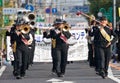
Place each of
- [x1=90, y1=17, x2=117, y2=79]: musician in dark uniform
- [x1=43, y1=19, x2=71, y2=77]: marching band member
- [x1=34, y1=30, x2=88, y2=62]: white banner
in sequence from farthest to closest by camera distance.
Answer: [x1=34, y1=30, x2=88, y2=62]: white banner
[x1=43, y1=19, x2=71, y2=77]: marching band member
[x1=90, y1=17, x2=117, y2=79]: musician in dark uniform

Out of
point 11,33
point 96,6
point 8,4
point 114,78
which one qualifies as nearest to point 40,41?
point 11,33

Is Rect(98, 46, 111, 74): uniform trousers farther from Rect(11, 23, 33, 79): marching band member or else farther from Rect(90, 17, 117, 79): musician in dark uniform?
Rect(11, 23, 33, 79): marching band member

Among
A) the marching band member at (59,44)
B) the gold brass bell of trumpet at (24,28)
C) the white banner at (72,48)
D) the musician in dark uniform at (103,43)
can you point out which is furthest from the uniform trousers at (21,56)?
the white banner at (72,48)

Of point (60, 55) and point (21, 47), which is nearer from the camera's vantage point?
point (21, 47)

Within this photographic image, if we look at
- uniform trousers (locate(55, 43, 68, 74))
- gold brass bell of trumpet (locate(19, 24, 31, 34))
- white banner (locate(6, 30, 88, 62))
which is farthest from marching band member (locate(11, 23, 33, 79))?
white banner (locate(6, 30, 88, 62))

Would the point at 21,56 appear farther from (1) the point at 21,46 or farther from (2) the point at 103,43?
(2) the point at 103,43

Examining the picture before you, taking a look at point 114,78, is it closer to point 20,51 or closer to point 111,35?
point 111,35

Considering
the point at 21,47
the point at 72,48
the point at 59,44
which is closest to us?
the point at 21,47

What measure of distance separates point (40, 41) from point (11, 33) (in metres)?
6.29

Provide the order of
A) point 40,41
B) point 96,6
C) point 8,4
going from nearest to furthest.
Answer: point 40,41
point 8,4
point 96,6

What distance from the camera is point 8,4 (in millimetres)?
→ 36156

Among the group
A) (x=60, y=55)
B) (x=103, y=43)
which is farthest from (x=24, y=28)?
(x=103, y=43)

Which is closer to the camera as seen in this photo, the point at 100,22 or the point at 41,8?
the point at 100,22

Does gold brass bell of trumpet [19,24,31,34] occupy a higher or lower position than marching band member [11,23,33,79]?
higher
